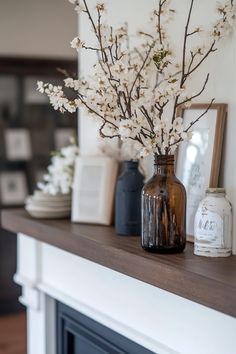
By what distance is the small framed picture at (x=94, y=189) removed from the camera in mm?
2166

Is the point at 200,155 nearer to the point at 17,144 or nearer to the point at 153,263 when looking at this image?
the point at 153,263

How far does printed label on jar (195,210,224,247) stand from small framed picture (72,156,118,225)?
0.59 metres

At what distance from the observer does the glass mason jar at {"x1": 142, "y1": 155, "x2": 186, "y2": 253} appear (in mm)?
1685

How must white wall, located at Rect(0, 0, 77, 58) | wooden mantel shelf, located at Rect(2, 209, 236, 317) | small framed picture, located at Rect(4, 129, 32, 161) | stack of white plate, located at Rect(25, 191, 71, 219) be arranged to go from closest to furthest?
1. wooden mantel shelf, located at Rect(2, 209, 236, 317)
2. stack of white plate, located at Rect(25, 191, 71, 219)
3. white wall, located at Rect(0, 0, 77, 58)
4. small framed picture, located at Rect(4, 129, 32, 161)

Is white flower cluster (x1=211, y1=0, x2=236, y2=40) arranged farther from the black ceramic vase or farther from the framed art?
the black ceramic vase

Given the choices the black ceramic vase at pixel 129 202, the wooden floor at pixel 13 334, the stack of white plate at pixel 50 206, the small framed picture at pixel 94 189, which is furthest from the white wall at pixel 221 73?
the wooden floor at pixel 13 334

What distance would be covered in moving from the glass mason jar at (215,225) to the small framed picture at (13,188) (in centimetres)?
319

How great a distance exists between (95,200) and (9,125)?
258cm

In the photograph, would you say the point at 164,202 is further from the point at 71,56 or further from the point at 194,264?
the point at 71,56

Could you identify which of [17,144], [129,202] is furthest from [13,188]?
[129,202]

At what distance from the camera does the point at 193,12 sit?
70.9 inches

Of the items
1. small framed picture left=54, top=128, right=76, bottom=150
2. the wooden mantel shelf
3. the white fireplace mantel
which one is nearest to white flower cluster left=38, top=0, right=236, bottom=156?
the wooden mantel shelf

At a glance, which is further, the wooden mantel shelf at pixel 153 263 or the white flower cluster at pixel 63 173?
the white flower cluster at pixel 63 173

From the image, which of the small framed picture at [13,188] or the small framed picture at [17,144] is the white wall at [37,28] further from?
the small framed picture at [13,188]
